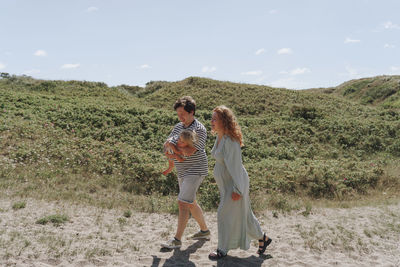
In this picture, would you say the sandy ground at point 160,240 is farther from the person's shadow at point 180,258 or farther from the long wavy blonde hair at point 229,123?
the long wavy blonde hair at point 229,123

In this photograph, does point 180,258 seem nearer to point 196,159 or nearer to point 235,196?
point 235,196

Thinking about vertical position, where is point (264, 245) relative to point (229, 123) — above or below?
below

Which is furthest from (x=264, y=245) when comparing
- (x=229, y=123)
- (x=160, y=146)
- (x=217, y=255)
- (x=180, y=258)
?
(x=160, y=146)

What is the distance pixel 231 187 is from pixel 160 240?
68.8 inches

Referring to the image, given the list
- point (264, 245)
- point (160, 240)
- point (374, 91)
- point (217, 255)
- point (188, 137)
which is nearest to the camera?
point (188, 137)

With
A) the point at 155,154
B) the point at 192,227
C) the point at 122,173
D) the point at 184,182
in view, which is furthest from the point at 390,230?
the point at 155,154

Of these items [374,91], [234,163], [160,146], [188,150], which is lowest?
[160,146]

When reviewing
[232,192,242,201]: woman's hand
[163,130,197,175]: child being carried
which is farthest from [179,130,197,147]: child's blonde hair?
[232,192,242,201]: woman's hand

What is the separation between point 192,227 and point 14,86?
22.8 m

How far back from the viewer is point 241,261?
15.2 ft

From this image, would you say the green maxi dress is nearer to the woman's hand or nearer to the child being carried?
the woman's hand

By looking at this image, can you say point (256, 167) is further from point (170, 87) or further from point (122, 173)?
point (170, 87)

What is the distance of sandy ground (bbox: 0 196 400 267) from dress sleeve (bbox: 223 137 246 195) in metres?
1.08

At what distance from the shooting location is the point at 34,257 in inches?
178
